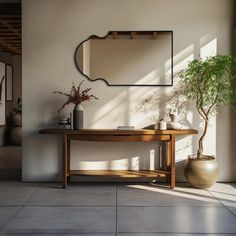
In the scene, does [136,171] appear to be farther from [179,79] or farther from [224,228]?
[224,228]

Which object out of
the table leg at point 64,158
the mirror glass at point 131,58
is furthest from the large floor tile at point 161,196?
the mirror glass at point 131,58

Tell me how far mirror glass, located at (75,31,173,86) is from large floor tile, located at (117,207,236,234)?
2.07 meters

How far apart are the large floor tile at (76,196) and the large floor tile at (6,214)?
0.28 meters

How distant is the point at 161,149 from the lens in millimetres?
5387

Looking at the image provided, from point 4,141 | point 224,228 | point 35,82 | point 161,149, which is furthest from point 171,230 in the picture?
point 4,141

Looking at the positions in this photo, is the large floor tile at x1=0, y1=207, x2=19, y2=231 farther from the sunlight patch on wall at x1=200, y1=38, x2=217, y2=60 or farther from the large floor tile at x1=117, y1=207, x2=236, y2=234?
the sunlight patch on wall at x1=200, y1=38, x2=217, y2=60

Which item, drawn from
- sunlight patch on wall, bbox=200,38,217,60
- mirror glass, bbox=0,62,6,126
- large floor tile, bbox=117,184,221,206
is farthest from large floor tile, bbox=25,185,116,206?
mirror glass, bbox=0,62,6,126

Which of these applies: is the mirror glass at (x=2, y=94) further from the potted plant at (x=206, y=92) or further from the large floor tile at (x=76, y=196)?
the potted plant at (x=206, y=92)

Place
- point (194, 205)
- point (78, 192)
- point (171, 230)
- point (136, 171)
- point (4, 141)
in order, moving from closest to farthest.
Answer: point (171, 230), point (194, 205), point (78, 192), point (136, 171), point (4, 141)

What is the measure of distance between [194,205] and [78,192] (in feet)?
4.91

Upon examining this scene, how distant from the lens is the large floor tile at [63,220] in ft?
10.6

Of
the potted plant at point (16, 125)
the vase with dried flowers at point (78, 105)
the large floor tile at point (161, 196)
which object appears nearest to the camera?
the large floor tile at point (161, 196)

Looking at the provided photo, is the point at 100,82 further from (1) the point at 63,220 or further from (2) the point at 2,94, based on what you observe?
(2) the point at 2,94

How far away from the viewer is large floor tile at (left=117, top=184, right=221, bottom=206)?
4184 mm
